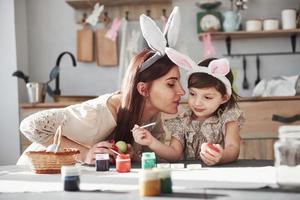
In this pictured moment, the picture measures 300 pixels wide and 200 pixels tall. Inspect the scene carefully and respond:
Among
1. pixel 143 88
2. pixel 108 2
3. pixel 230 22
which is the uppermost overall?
pixel 108 2

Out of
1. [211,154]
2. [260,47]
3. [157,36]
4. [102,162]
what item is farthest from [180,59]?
[260,47]

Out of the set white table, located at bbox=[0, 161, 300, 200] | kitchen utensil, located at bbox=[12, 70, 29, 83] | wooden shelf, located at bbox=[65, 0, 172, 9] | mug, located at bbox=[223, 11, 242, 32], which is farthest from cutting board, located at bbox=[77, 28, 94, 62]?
white table, located at bbox=[0, 161, 300, 200]

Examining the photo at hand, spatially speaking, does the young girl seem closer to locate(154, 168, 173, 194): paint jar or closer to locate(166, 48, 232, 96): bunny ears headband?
locate(166, 48, 232, 96): bunny ears headband

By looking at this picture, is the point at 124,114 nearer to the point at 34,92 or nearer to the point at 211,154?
the point at 211,154

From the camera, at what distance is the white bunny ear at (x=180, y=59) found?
1573 millimetres

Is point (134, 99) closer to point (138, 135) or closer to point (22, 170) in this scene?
point (138, 135)

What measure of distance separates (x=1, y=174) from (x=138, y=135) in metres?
0.44

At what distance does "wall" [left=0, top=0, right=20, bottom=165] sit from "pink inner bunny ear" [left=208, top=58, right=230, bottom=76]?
6.35ft

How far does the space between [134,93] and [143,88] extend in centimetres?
4

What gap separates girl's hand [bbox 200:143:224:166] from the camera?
147 centimetres

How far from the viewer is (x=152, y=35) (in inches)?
63.1

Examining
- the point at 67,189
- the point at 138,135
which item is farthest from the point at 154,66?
the point at 67,189

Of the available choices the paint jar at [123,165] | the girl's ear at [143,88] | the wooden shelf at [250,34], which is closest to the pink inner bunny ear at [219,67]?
the girl's ear at [143,88]

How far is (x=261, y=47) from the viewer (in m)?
3.36
